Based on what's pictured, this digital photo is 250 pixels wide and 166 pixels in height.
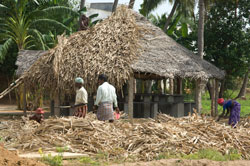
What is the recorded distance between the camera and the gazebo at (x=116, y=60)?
11.8 meters

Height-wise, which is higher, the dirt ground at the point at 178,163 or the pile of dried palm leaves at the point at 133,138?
the pile of dried palm leaves at the point at 133,138

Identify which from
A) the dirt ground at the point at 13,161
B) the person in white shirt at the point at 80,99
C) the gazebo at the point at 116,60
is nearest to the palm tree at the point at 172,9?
the gazebo at the point at 116,60

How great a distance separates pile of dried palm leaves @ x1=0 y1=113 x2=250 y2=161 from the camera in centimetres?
632

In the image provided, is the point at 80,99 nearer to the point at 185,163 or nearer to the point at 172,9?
the point at 185,163

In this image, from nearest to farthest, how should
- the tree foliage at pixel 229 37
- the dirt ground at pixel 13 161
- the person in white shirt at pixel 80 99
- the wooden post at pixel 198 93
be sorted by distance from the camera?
the dirt ground at pixel 13 161, the person in white shirt at pixel 80 99, the wooden post at pixel 198 93, the tree foliage at pixel 229 37

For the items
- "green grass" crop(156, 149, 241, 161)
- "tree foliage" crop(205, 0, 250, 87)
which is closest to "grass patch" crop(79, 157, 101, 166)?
"green grass" crop(156, 149, 241, 161)

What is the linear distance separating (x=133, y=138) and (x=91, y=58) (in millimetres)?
5840

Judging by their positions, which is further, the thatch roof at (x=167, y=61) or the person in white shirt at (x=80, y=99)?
the thatch roof at (x=167, y=61)

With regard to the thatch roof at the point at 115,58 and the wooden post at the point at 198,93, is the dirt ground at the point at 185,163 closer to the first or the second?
the thatch roof at the point at 115,58

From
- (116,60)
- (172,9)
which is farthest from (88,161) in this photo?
(172,9)

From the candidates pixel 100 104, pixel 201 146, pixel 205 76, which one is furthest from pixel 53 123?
pixel 205 76

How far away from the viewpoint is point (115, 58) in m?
11.9

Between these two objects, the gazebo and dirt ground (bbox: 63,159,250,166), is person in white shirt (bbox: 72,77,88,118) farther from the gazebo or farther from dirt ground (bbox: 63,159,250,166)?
the gazebo

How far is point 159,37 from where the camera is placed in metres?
14.1
